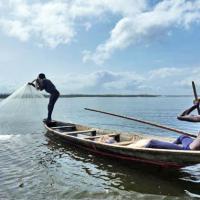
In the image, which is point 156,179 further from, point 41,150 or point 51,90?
point 51,90

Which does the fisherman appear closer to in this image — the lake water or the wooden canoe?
the wooden canoe

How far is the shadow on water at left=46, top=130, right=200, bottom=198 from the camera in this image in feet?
31.7

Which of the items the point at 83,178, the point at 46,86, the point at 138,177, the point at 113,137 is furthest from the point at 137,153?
the point at 46,86

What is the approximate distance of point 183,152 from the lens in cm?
916

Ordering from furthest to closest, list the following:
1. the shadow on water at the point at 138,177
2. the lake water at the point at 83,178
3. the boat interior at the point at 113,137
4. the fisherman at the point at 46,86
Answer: the fisherman at the point at 46,86
the boat interior at the point at 113,137
the shadow on water at the point at 138,177
the lake water at the point at 83,178

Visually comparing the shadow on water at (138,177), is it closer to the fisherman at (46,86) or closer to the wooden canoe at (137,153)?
the wooden canoe at (137,153)

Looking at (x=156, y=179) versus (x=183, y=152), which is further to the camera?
(x=156, y=179)

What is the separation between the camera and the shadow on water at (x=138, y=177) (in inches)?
380

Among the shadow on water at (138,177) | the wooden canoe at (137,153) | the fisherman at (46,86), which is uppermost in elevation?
the fisherman at (46,86)

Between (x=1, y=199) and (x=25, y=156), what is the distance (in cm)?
533

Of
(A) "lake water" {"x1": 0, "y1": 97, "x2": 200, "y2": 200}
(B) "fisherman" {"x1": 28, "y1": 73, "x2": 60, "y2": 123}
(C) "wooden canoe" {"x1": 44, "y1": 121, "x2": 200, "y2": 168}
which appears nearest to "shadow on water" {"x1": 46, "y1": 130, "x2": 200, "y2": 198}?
(A) "lake water" {"x1": 0, "y1": 97, "x2": 200, "y2": 200}

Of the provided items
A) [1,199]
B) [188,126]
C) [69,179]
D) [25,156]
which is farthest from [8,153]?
[188,126]

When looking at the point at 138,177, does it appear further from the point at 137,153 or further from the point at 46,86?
the point at 46,86

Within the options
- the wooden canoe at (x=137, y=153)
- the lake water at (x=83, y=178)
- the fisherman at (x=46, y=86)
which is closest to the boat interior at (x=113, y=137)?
the wooden canoe at (x=137, y=153)
